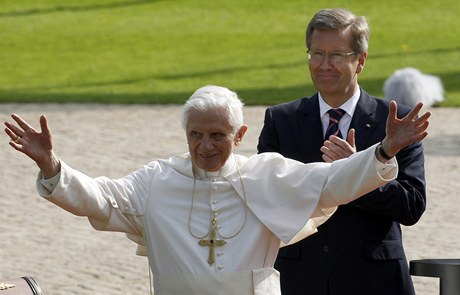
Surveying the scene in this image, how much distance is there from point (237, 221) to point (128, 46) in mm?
22511

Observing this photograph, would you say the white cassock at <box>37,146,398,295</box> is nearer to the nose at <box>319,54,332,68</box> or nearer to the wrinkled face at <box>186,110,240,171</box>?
the wrinkled face at <box>186,110,240,171</box>

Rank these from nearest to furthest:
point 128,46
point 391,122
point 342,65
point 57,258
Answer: point 391,122 < point 342,65 < point 57,258 < point 128,46

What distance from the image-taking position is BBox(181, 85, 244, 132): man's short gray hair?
4.79m

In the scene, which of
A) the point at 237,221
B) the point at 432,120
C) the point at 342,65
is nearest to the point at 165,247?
the point at 237,221

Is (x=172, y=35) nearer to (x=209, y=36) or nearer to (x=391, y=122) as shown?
(x=209, y=36)

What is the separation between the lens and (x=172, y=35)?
94.3ft

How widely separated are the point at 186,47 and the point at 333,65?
71.3 ft

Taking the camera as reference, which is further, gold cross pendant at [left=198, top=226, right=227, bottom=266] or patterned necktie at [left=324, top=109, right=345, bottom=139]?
patterned necktie at [left=324, top=109, right=345, bottom=139]

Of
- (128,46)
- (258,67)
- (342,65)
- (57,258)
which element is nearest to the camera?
(342,65)

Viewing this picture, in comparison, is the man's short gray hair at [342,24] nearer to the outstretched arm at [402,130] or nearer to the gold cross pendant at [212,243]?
the outstretched arm at [402,130]

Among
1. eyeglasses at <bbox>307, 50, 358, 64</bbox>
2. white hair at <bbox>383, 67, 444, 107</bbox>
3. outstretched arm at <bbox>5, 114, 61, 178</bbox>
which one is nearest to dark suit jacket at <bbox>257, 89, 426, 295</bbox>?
eyeglasses at <bbox>307, 50, 358, 64</bbox>

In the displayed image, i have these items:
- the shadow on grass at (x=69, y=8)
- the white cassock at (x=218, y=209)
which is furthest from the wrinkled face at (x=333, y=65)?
the shadow on grass at (x=69, y=8)

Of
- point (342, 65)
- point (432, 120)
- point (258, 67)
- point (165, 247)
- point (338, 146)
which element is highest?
point (258, 67)

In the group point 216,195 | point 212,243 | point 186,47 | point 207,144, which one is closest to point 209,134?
point 207,144
